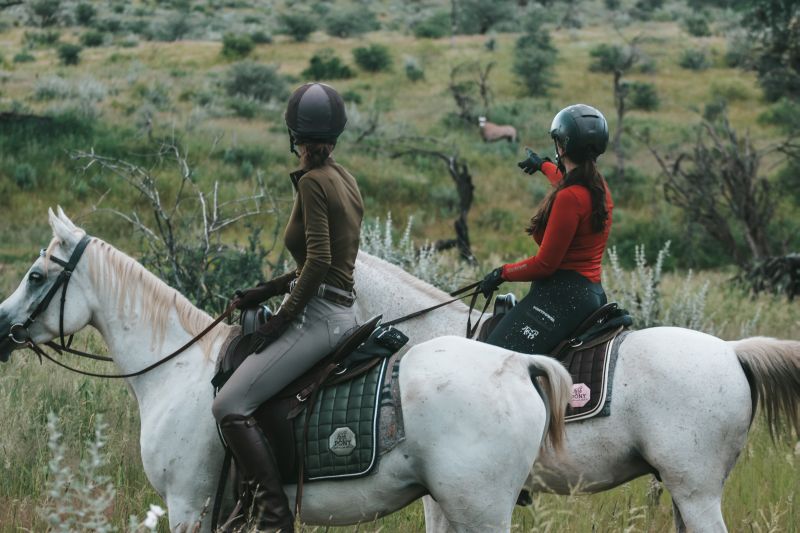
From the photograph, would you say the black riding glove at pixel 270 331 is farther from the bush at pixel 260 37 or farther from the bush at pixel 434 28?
the bush at pixel 434 28

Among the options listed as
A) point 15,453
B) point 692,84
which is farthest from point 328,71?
point 15,453

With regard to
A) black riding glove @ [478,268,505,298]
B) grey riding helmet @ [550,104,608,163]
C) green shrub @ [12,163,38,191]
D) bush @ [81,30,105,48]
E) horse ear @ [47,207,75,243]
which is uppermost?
grey riding helmet @ [550,104,608,163]

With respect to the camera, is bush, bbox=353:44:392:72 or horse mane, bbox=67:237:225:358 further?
bush, bbox=353:44:392:72

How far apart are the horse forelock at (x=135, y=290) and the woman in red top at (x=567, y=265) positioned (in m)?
1.66

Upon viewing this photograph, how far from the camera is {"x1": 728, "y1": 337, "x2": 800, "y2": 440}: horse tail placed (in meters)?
5.04

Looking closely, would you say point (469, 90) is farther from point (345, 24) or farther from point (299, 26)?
point (345, 24)

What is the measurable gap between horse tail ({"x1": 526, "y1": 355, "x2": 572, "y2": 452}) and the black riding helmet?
Result: 137cm

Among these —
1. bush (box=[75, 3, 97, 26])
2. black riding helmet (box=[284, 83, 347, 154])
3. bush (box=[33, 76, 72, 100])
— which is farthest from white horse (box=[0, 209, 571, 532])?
bush (box=[75, 3, 97, 26])

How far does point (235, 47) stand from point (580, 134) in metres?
33.1

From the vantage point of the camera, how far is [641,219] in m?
22.2

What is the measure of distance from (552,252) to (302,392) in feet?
5.38

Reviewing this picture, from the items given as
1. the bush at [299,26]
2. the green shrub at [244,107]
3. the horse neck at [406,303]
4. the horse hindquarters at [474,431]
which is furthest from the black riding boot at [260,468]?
the bush at [299,26]

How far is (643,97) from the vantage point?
3422 centimetres

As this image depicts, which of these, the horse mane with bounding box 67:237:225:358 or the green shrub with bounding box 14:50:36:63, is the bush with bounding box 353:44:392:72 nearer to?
the green shrub with bounding box 14:50:36:63
